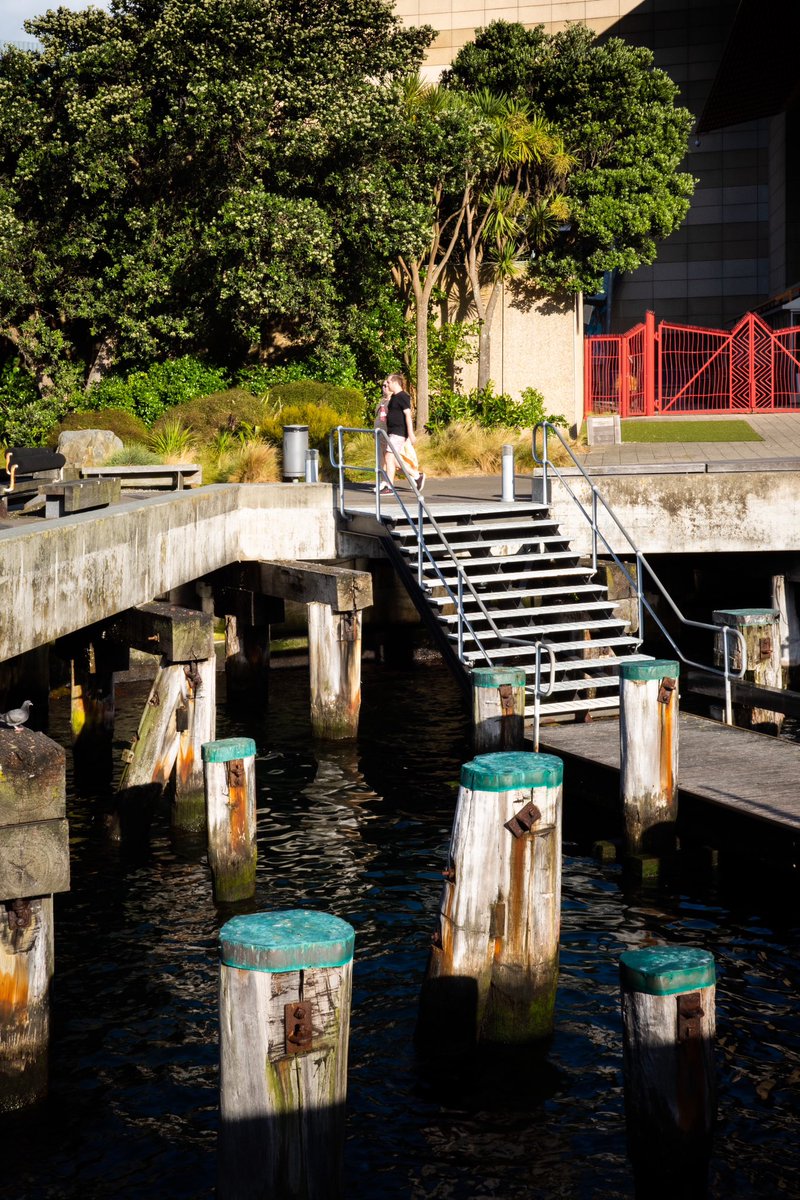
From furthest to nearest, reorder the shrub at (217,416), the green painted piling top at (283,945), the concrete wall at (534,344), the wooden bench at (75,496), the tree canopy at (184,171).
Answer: the concrete wall at (534,344), the tree canopy at (184,171), the shrub at (217,416), the wooden bench at (75,496), the green painted piling top at (283,945)

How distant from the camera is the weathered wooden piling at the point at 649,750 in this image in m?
10.8

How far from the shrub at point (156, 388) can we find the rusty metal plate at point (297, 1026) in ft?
78.4

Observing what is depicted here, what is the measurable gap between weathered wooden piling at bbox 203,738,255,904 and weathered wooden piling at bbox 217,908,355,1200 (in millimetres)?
4712

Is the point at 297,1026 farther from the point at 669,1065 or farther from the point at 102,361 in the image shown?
the point at 102,361

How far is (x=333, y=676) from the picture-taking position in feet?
53.1

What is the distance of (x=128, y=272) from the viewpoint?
28562 millimetres

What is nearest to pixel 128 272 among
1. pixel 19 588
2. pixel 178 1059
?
pixel 19 588

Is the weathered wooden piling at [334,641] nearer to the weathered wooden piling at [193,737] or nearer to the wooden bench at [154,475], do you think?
the wooden bench at [154,475]

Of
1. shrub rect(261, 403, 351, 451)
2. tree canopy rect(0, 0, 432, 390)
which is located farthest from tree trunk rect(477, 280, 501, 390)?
shrub rect(261, 403, 351, 451)

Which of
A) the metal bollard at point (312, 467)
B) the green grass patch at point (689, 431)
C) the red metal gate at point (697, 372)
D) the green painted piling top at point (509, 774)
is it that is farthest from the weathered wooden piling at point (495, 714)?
the red metal gate at point (697, 372)

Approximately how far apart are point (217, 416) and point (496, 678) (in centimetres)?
1358

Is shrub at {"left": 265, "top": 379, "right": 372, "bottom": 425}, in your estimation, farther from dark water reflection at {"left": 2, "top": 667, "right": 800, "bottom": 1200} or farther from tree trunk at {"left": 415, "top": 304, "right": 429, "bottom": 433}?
dark water reflection at {"left": 2, "top": 667, "right": 800, "bottom": 1200}

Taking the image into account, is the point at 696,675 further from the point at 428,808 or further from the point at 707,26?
the point at 707,26

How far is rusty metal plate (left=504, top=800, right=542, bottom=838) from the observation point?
7.81 meters
